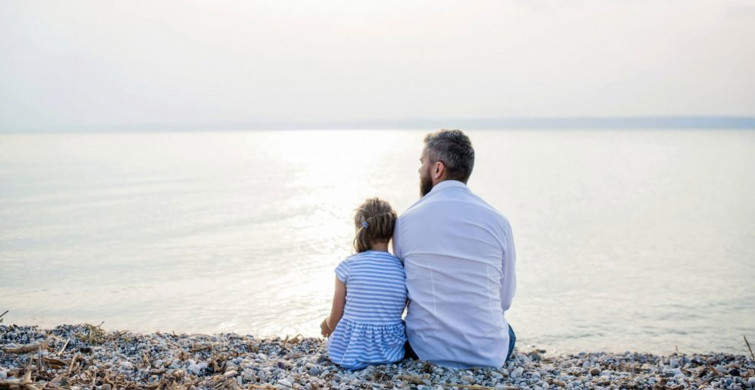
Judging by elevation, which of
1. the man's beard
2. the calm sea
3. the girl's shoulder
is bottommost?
the calm sea

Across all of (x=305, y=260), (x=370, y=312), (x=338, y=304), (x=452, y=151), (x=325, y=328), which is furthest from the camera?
(x=305, y=260)

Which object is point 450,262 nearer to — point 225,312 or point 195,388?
point 195,388

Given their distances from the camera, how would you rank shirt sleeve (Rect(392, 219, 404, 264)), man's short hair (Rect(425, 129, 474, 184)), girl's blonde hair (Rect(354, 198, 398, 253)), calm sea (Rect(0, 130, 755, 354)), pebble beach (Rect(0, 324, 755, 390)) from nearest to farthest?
1. pebble beach (Rect(0, 324, 755, 390))
2. man's short hair (Rect(425, 129, 474, 184))
3. girl's blonde hair (Rect(354, 198, 398, 253))
4. shirt sleeve (Rect(392, 219, 404, 264))
5. calm sea (Rect(0, 130, 755, 354))

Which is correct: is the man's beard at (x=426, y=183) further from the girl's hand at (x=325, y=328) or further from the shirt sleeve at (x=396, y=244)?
the girl's hand at (x=325, y=328)

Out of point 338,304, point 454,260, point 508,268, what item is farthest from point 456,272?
point 338,304

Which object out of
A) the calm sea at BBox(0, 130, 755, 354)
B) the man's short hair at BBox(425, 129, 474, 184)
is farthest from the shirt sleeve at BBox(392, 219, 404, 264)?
the calm sea at BBox(0, 130, 755, 354)

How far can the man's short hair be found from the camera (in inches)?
209

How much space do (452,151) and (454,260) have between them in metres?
0.89

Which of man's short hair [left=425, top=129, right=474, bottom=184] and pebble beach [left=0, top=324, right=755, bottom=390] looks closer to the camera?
pebble beach [left=0, top=324, right=755, bottom=390]

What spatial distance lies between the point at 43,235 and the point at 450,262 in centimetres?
1877

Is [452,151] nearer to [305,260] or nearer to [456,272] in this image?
[456,272]

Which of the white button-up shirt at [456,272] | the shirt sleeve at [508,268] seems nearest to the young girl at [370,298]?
the white button-up shirt at [456,272]

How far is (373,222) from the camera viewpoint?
5434mm

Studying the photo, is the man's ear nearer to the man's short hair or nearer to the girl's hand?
the man's short hair
